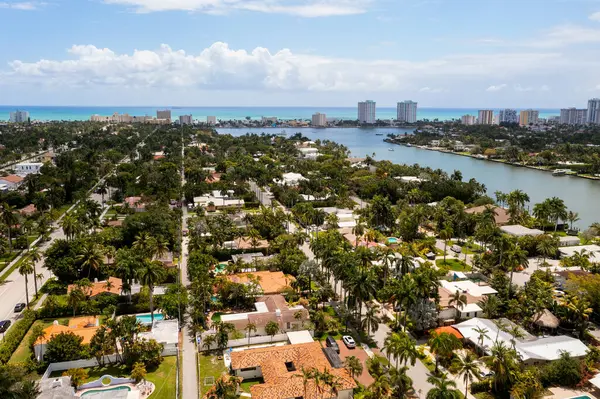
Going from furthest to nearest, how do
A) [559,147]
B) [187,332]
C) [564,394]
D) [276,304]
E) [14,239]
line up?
1. [559,147]
2. [14,239]
3. [276,304]
4. [187,332]
5. [564,394]

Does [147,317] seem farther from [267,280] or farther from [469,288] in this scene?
[469,288]

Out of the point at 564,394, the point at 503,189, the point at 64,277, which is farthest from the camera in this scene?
the point at 503,189

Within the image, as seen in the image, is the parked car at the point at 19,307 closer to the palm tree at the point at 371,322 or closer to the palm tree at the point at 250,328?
the palm tree at the point at 250,328

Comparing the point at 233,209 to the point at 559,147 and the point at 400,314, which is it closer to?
the point at 400,314

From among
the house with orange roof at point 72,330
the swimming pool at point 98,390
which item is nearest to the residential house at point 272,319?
→ the swimming pool at point 98,390

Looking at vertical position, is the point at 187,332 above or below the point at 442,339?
below

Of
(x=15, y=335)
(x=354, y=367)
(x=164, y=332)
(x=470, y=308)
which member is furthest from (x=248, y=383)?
(x=470, y=308)

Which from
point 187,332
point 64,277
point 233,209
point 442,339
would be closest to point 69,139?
point 233,209

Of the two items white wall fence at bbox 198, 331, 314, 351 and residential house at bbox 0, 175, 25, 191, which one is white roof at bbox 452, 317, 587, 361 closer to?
white wall fence at bbox 198, 331, 314, 351
